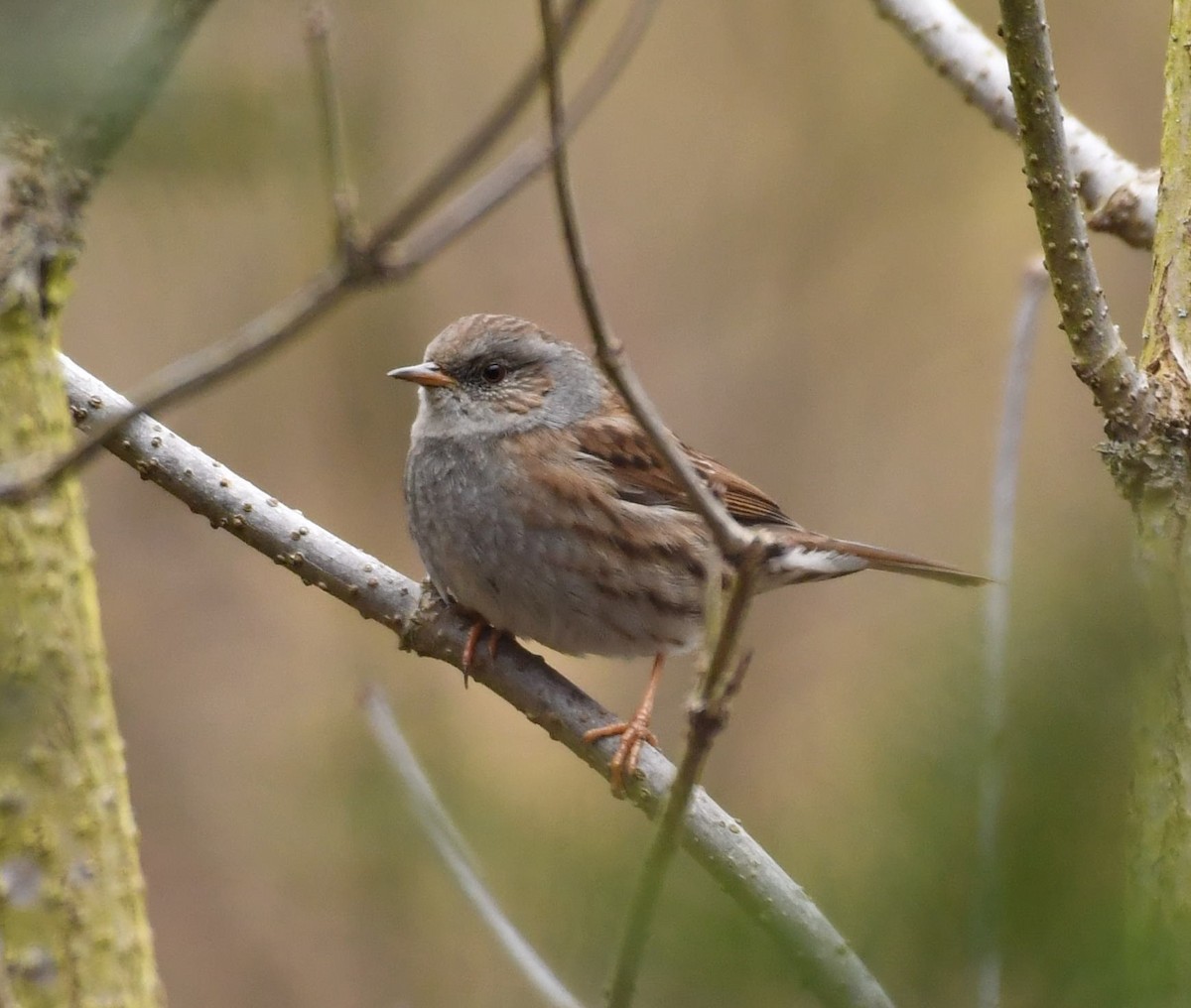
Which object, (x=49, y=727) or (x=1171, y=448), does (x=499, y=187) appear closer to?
(x=49, y=727)

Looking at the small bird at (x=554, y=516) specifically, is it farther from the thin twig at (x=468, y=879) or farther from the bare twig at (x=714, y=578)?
the bare twig at (x=714, y=578)

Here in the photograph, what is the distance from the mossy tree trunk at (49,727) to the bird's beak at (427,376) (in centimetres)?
256

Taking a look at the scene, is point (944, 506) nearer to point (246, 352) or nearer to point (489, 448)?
point (489, 448)

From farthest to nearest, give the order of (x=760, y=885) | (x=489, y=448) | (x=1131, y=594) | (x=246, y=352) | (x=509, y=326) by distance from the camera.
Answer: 1. (x=509, y=326)
2. (x=489, y=448)
3. (x=760, y=885)
4. (x=246, y=352)
5. (x=1131, y=594)

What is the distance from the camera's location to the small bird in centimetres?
397

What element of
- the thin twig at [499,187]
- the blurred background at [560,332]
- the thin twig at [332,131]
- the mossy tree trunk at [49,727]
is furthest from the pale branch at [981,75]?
the mossy tree trunk at [49,727]

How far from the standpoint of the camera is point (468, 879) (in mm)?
2666

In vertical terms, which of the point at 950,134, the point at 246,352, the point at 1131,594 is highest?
the point at 950,134

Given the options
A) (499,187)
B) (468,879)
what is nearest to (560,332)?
(468,879)

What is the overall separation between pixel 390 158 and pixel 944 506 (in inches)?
142

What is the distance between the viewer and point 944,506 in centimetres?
801

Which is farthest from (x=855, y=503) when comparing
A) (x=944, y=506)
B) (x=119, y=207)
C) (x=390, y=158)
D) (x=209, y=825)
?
(x=119, y=207)

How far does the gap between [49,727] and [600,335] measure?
845 mm

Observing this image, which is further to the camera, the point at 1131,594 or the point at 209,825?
the point at 209,825
